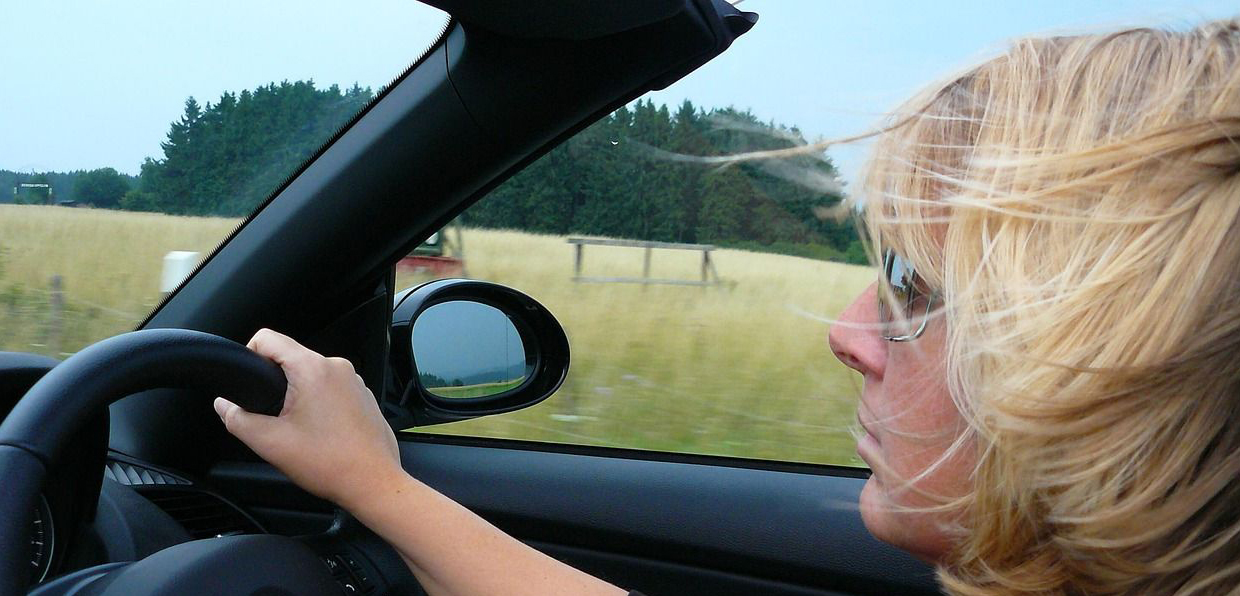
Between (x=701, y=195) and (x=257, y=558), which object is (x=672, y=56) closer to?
(x=701, y=195)

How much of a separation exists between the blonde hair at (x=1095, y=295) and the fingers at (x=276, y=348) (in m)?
0.78

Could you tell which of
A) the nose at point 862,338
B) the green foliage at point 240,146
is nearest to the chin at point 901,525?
the nose at point 862,338

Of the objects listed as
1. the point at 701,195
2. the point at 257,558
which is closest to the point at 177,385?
the point at 257,558

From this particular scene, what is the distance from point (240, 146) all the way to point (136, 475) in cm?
66

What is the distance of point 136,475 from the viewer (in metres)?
2.02

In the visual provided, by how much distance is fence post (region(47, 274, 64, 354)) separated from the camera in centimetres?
217

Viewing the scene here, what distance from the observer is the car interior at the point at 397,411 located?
1342 mm

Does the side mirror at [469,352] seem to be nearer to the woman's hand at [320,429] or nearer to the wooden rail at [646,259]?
the wooden rail at [646,259]

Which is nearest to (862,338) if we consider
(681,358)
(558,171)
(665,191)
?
(558,171)

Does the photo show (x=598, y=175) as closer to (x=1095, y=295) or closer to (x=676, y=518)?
(x=676, y=518)

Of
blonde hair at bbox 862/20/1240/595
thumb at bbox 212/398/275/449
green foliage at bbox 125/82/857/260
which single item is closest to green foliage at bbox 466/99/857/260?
green foliage at bbox 125/82/857/260

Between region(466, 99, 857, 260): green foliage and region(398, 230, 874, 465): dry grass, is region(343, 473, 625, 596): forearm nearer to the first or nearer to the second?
region(466, 99, 857, 260): green foliage

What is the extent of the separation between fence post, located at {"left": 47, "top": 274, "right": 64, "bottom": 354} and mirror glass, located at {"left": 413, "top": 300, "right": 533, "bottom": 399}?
0.75 metres

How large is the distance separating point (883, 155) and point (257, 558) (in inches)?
38.0
